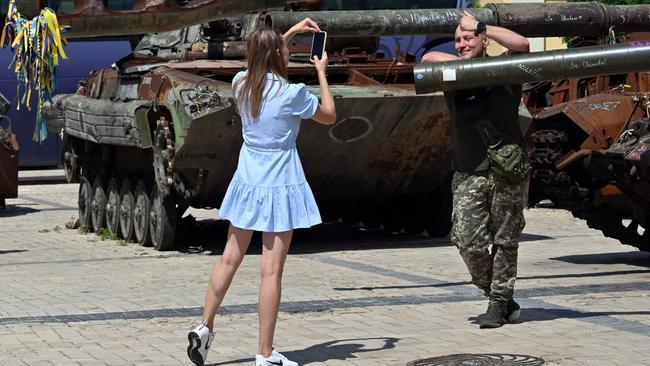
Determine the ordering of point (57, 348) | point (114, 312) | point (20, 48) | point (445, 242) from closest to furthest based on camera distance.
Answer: point (57, 348) → point (20, 48) → point (114, 312) → point (445, 242)

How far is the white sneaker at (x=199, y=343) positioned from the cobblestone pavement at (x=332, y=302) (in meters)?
0.26

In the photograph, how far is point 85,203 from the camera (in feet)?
53.3

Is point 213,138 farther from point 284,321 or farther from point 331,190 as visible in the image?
point 284,321

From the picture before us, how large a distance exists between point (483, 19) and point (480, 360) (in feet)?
11.3

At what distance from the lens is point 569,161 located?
1159 centimetres

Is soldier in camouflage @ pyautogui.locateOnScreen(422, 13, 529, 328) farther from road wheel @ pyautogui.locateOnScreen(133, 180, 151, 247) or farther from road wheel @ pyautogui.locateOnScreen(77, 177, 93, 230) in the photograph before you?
road wheel @ pyautogui.locateOnScreen(77, 177, 93, 230)

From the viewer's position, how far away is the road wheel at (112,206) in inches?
597

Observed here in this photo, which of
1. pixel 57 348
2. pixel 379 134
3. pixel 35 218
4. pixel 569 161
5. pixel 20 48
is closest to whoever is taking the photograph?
pixel 57 348

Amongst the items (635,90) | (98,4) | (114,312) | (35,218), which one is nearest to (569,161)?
(635,90)

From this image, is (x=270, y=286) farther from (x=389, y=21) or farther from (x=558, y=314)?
(x=389, y=21)

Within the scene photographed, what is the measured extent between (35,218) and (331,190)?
5369 millimetres

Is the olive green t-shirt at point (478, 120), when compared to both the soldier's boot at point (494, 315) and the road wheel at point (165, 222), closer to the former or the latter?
the soldier's boot at point (494, 315)

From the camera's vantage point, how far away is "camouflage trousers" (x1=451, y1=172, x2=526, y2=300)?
8.46 m

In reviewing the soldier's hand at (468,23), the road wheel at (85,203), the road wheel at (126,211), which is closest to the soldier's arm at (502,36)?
the soldier's hand at (468,23)
